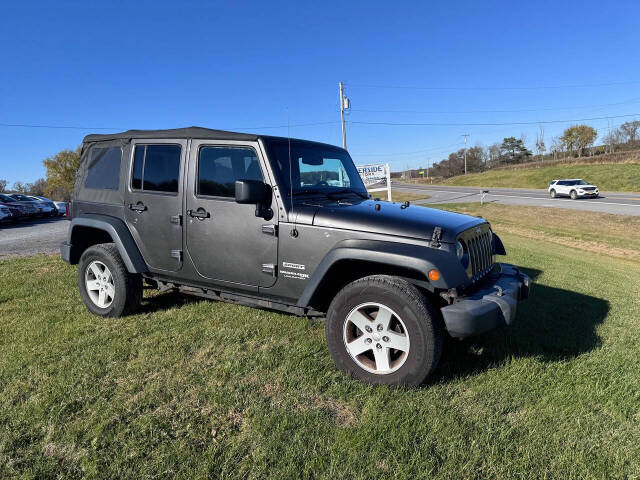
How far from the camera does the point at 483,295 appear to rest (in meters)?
3.04

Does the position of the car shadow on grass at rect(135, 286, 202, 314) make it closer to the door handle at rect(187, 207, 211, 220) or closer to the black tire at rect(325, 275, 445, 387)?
the door handle at rect(187, 207, 211, 220)

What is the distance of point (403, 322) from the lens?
2887mm

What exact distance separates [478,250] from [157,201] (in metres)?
3.09

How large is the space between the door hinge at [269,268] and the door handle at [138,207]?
155cm

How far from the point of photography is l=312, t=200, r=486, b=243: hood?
9.98ft

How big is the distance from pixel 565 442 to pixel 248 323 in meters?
2.87

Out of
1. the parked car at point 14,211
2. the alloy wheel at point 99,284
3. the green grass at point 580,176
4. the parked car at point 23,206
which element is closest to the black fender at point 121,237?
the alloy wheel at point 99,284

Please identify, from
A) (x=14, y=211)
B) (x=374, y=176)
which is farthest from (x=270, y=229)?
(x=14, y=211)

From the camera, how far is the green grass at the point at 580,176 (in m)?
42.9

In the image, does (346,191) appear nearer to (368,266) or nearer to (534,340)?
(368,266)

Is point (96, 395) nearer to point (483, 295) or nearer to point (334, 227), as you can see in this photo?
point (334, 227)

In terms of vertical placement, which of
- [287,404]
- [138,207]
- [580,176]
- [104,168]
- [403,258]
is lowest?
[287,404]

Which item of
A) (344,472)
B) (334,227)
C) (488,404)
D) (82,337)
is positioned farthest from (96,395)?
(488,404)

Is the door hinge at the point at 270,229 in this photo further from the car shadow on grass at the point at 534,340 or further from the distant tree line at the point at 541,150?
the distant tree line at the point at 541,150
